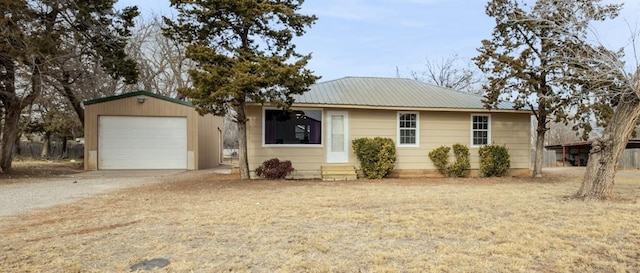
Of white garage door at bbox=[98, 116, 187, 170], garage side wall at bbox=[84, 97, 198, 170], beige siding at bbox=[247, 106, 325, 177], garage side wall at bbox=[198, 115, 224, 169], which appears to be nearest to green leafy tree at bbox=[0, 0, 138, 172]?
garage side wall at bbox=[84, 97, 198, 170]

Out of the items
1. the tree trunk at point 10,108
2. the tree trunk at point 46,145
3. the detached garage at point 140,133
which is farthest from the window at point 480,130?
the tree trunk at point 46,145

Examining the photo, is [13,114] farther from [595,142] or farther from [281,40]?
[595,142]

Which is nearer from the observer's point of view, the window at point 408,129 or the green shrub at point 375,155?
the green shrub at point 375,155

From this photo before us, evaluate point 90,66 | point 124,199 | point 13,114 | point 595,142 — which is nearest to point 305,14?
point 124,199

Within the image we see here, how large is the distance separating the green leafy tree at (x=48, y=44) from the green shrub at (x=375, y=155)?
8.74 metres

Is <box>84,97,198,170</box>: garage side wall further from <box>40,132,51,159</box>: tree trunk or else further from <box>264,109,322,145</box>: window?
<box>40,132,51,159</box>: tree trunk

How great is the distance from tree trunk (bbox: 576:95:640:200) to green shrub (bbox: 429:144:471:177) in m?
5.50

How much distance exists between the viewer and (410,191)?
9.50 meters

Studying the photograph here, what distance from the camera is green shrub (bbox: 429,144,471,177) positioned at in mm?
13242

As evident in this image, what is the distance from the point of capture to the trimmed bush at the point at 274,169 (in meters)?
11.8

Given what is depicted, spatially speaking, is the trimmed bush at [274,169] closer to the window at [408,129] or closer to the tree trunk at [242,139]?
the tree trunk at [242,139]

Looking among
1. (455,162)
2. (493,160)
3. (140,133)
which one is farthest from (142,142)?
(493,160)

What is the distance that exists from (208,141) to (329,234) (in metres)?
15.7

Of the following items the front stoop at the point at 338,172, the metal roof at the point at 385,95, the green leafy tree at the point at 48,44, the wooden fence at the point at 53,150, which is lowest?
the front stoop at the point at 338,172
